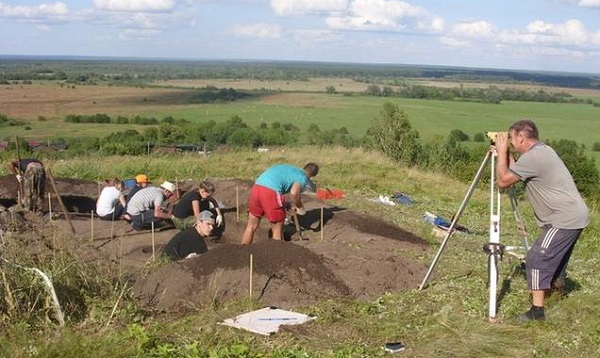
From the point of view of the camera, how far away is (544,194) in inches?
232

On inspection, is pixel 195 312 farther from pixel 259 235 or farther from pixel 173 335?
pixel 259 235

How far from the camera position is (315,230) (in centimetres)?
1067

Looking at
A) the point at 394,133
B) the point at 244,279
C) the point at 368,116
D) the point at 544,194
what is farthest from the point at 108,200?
the point at 368,116

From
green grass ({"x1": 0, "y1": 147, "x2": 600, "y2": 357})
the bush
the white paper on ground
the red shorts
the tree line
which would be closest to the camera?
green grass ({"x1": 0, "y1": 147, "x2": 600, "y2": 357})

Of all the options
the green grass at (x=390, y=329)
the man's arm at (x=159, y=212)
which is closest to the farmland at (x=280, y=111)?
the man's arm at (x=159, y=212)

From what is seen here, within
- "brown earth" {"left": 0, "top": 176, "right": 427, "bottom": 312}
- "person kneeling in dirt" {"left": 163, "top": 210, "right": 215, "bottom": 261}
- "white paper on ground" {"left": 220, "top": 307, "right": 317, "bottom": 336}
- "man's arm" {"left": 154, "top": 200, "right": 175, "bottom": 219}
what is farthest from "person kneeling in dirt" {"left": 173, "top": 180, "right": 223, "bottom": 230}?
"white paper on ground" {"left": 220, "top": 307, "right": 317, "bottom": 336}

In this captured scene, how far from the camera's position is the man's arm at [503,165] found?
229 inches

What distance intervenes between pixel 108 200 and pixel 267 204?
3693 millimetres

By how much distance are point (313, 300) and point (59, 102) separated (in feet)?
233

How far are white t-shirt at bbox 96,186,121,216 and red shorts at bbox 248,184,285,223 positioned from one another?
131 inches

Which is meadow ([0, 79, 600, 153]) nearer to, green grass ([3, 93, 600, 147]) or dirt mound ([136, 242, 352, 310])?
green grass ([3, 93, 600, 147])

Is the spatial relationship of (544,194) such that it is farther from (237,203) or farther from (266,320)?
(237,203)

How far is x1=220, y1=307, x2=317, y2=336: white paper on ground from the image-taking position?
5.75 m

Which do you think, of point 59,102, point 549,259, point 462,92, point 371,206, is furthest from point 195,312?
point 462,92
